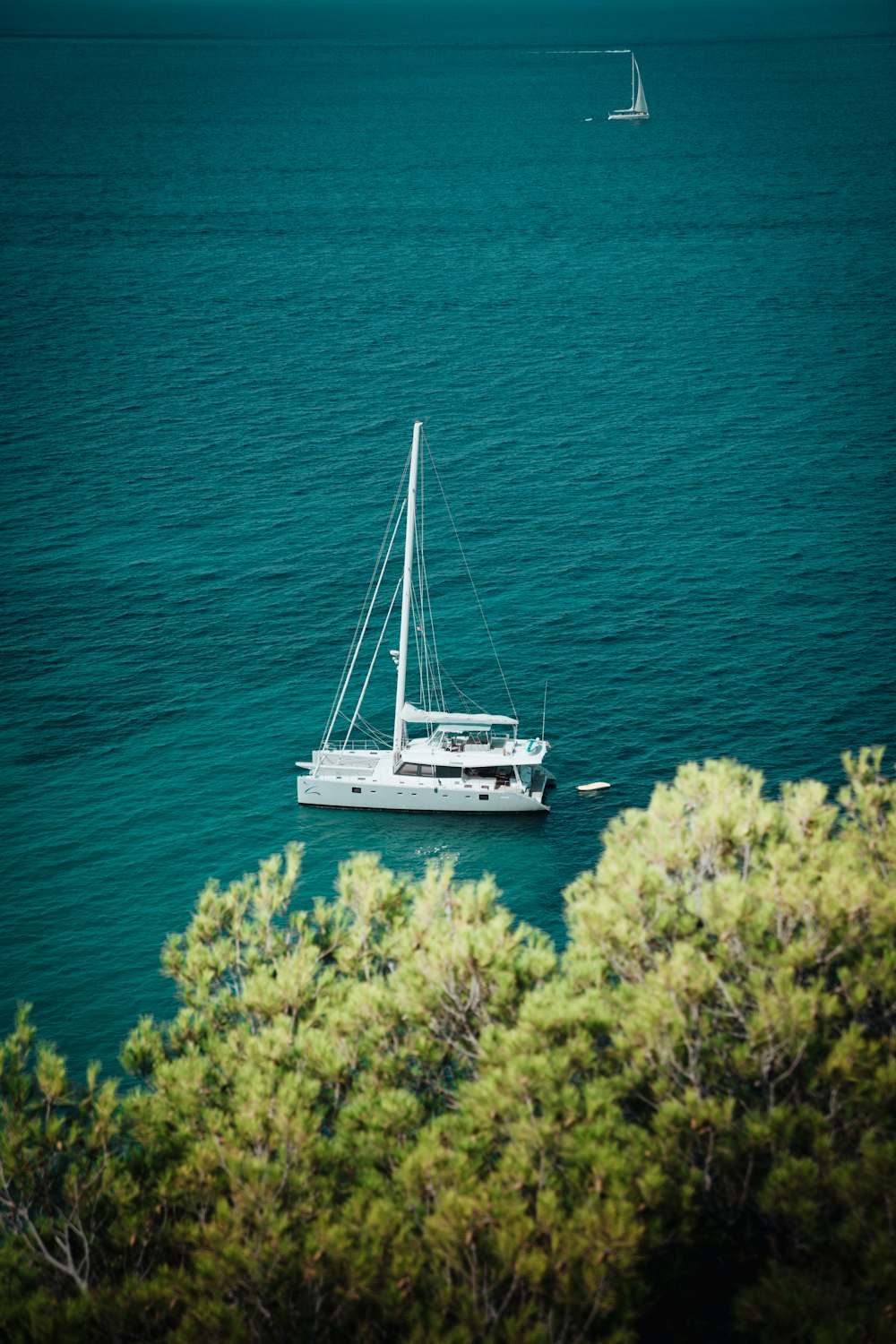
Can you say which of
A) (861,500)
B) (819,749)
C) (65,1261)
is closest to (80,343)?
(861,500)

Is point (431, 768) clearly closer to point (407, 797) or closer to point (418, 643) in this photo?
point (407, 797)

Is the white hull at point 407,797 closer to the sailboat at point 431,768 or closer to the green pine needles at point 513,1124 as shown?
the sailboat at point 431,768

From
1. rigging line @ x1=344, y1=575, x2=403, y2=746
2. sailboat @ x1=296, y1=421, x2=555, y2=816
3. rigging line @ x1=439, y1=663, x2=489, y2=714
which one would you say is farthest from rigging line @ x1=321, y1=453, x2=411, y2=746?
rigging line @ x1=439, y1=663, x2=489, y2=714

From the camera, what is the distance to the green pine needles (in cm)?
2931

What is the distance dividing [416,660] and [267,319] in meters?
80.7

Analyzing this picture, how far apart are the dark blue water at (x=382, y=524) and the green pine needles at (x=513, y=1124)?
75.6 ft

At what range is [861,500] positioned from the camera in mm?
105938

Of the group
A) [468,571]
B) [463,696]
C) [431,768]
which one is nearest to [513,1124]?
[431,768]

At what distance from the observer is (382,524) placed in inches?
4205

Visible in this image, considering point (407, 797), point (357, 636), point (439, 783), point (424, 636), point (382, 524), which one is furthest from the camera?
point (382, 524)

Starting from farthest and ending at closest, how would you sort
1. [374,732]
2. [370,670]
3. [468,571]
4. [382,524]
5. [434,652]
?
[382,524]
[468,571]
[434,652]
[370,670]
[374,732]

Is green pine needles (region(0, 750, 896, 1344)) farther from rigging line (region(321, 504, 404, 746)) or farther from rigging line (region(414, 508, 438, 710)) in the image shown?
rigging line (region(414, 508, 438, 710))

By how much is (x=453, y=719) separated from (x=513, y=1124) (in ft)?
147

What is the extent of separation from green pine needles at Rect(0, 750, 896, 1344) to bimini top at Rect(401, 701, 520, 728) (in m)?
35.1
